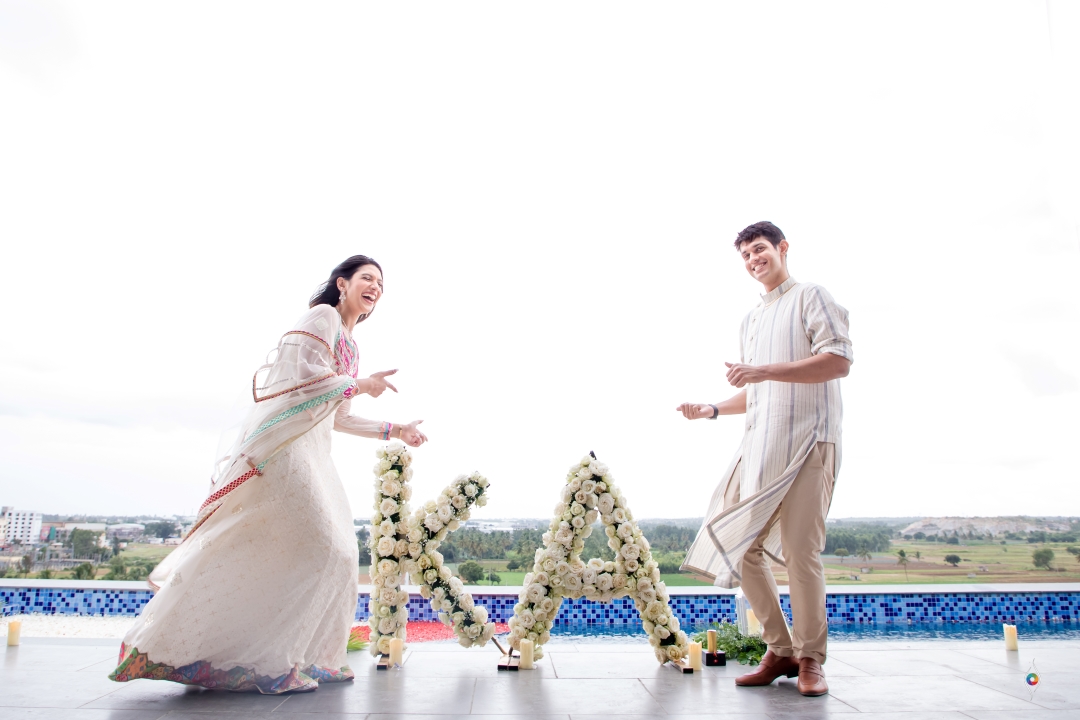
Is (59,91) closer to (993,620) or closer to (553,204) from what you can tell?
(553,204)

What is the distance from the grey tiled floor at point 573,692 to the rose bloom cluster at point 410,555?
18 cm

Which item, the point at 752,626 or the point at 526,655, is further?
the point at 752,626

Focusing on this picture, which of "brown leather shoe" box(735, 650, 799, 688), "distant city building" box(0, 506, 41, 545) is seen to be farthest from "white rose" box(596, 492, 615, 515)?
"distant city building" box(0, 506, 41, 545)

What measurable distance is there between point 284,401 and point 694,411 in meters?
1.71

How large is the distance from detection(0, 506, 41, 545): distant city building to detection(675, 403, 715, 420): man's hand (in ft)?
20.7

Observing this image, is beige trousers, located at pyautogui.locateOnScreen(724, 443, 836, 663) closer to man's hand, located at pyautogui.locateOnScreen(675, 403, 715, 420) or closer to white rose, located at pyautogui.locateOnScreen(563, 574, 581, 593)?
man's hand, located at pyautogui.locateOnScreen(675, 403, 715, 420)

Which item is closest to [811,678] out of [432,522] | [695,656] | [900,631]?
[695,656]

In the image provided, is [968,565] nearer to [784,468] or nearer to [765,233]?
[784,468]

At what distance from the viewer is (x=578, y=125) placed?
7.52 m

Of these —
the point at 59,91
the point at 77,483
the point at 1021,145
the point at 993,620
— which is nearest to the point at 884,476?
the point at 993,620

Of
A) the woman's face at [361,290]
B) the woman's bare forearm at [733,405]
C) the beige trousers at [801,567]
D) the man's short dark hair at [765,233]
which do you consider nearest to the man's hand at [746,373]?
the beige trousers at [801,567]

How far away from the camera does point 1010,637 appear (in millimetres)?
2953

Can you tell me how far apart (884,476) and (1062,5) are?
15.7 ft

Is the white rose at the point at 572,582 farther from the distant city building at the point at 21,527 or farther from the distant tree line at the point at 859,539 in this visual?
the distant city building at the point at 21,527
